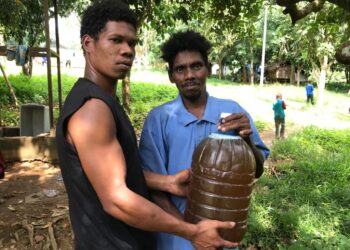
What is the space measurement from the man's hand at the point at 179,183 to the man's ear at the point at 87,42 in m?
0.79

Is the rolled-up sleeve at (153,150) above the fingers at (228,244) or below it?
above

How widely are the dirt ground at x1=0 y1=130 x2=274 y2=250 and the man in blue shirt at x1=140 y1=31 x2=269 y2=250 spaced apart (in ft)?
9.31

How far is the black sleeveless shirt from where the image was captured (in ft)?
5.30

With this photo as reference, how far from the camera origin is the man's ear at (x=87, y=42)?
176cm

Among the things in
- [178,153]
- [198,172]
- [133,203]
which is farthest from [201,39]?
[133,203]

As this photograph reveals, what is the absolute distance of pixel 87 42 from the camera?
1776 millimetres

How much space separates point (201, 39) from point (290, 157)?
654 centimetres

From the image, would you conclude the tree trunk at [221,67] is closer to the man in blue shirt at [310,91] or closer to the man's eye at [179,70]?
the man in blue shirt at [310,91]

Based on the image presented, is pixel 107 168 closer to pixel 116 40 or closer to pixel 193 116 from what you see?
pixel 116 40

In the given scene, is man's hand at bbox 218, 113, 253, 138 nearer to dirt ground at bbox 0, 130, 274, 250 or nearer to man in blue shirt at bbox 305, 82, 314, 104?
dirt ground at bbox 0, 130, 274, 250

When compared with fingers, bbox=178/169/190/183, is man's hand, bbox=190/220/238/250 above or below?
below

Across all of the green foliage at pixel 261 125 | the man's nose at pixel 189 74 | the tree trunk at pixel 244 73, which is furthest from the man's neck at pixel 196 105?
the tree trunk at pixel 244 73

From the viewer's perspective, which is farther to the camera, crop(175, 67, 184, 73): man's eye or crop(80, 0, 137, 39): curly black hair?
crop(175, 67, 184, 73): man's eye

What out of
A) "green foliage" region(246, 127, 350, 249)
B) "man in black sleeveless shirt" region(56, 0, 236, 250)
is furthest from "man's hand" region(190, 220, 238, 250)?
"green foliage" region(246, 127, 350, 249)
